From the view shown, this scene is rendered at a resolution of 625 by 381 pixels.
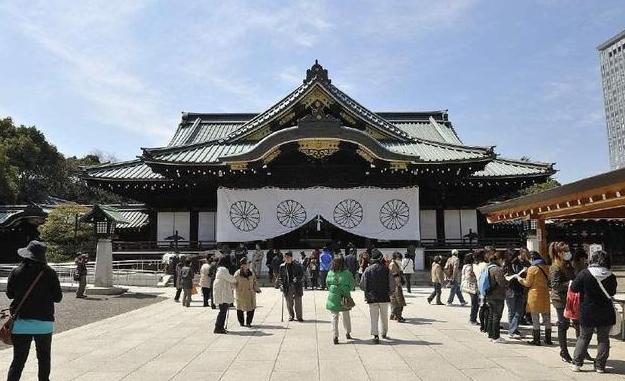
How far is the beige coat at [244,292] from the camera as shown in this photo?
1107 cm

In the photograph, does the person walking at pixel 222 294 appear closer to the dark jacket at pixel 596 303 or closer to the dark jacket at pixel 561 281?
the dark jacket at pixel 561 281

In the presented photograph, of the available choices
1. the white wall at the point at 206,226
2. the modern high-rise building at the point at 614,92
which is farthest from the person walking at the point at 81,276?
the modern high-rise building at the point at 614,92

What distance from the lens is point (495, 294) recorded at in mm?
9188

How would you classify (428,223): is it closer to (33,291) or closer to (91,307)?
(91,307)

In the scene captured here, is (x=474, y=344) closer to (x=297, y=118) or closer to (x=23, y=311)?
(x=23, y=311)

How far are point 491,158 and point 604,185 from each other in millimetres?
13311

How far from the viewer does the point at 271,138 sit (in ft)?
70.6

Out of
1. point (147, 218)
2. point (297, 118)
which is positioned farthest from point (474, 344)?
point (147, 218)

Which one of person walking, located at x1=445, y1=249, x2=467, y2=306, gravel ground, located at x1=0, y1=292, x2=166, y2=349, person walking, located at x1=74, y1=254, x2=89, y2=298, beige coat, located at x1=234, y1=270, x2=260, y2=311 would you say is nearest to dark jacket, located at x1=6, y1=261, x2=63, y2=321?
beige coat, located at x1=234, y1=270, x2=260, y2=311

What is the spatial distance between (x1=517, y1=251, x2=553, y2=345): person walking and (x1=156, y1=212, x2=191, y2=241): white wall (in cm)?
1889

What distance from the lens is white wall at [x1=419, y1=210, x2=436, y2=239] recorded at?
971 inches

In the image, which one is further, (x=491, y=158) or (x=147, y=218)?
(x=147, y=218)

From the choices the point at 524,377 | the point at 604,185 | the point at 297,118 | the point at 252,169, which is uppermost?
the point at 297,118

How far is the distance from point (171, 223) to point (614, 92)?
8311 centimetres
